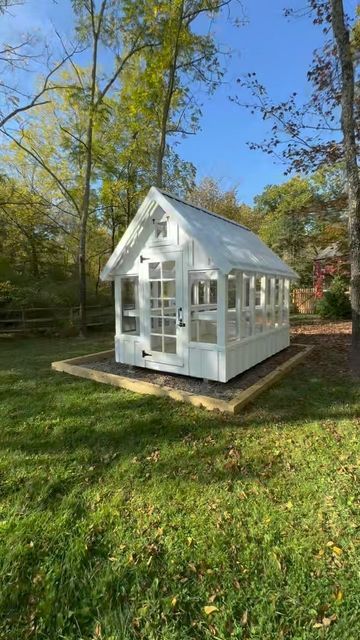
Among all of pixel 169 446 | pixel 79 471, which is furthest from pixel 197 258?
pixel 79 471

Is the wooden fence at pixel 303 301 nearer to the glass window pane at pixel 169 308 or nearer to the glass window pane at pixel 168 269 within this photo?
the glass window pane at pixel 169 308

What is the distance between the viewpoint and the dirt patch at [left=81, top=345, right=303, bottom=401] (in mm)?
5398

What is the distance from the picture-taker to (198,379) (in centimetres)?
605

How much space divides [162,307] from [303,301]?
1549 cm

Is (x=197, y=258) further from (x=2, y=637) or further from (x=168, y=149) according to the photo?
(x=168, y=149)

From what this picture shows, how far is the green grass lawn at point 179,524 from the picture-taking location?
188 centimetres

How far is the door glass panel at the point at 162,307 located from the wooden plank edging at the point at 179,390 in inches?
37.2

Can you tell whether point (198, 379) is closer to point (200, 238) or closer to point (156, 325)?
point (156, 325)

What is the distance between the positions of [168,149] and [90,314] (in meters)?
9.63

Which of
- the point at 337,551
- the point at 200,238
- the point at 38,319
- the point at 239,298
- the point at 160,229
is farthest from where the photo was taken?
the point at 38,319

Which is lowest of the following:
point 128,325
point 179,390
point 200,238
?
point 179,390

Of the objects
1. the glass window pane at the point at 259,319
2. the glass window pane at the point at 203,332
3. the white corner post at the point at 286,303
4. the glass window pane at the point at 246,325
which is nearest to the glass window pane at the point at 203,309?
the glass window pane at the point at 203,332

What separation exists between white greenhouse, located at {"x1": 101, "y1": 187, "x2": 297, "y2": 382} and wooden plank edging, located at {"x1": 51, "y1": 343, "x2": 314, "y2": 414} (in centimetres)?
50

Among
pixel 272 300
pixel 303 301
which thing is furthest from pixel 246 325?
pixel 303 301
